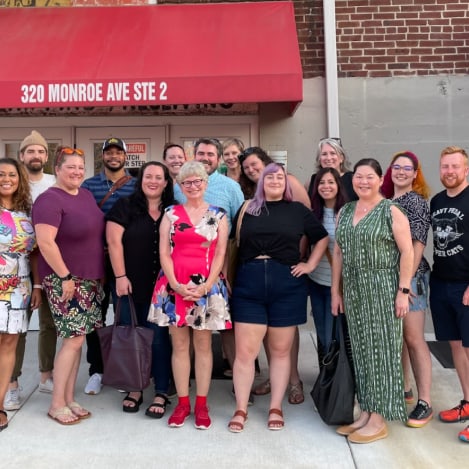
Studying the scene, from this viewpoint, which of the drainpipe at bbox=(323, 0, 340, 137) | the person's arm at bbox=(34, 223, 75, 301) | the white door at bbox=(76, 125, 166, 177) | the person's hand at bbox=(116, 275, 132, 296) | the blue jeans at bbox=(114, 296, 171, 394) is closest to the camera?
the person's arm at bbox=(34, 223, 75, 301)

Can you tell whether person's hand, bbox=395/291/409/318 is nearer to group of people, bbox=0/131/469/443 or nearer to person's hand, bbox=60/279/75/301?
group of people, bbox=0/131/469/443

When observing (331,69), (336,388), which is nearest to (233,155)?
(336,388)

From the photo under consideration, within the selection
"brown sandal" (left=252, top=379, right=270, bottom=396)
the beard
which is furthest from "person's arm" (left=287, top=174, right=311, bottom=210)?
"brown sandal" (left=252, top=379, right=270, bottom=396)

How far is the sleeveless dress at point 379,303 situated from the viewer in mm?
3277

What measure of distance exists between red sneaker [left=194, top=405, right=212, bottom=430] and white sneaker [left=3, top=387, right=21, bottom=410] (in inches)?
57.2

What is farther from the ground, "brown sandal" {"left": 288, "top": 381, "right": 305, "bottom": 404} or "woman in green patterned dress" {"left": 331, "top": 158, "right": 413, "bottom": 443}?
"woman in green patterned dress" {"left": 331, "top": 158, "right": 413, "bottom": 443}

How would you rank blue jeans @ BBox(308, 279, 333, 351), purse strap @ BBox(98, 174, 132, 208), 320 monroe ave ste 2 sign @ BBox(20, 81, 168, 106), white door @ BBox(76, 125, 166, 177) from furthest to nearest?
white door @ BBox(76, 125, 166, 177) → 320 monroe ave ste 2 sign @ BBox(20, 81, 168, 106) → purse strap @ BBox(98, 174, 132, 208) → blue jeans @ BBox(308, 279, 333, 351)

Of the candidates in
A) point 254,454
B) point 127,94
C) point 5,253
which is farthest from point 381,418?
point 127,94

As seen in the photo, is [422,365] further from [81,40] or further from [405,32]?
[81,40]

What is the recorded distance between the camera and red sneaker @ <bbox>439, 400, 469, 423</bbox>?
3.61 metres

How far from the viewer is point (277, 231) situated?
138 inches

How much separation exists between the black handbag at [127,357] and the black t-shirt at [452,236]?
84.2 inches

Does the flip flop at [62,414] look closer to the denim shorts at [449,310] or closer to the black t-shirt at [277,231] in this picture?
the black t-shirt at [277,231]

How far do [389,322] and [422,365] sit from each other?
0.60 meters
